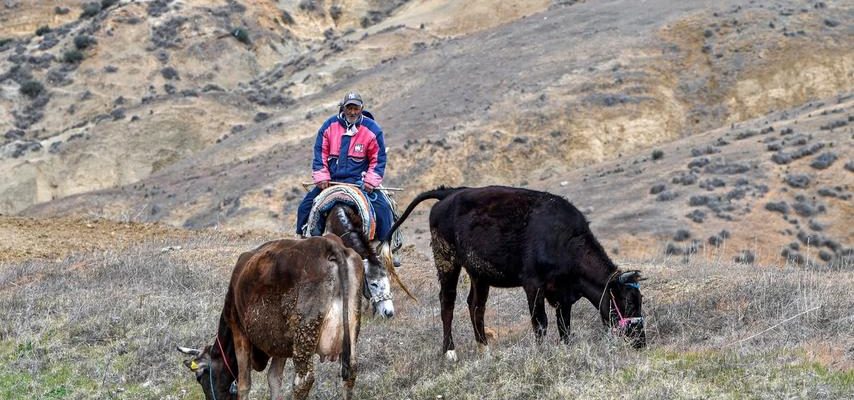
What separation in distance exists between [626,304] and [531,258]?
90 cm

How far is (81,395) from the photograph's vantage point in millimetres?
8141

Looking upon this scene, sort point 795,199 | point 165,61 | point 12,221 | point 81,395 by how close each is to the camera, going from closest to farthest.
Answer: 1. point 81,395
2. point 12,221
3. point 795,199
4. point 165,61

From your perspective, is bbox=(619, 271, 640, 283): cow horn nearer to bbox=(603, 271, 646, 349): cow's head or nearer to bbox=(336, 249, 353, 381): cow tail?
bbox=(603, 271, 646, 349): cow's head

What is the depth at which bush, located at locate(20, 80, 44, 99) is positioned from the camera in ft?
180

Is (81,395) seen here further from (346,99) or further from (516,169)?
(516,169)

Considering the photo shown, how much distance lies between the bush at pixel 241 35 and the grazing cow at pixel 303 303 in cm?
5765

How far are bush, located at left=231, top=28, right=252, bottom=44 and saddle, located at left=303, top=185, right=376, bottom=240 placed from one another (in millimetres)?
54452

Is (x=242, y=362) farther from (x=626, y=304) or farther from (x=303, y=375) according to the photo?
(x=626, y=304)

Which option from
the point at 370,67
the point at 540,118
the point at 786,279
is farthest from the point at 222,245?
the point at 370,67

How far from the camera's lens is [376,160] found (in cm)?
1041

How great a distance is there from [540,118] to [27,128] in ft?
107

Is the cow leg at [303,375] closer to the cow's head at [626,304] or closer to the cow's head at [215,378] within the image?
the cow's head at [215,378]

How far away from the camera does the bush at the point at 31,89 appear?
5500 centimetres

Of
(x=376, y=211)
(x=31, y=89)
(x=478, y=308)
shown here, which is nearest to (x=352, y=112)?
(x=376, y=211)
